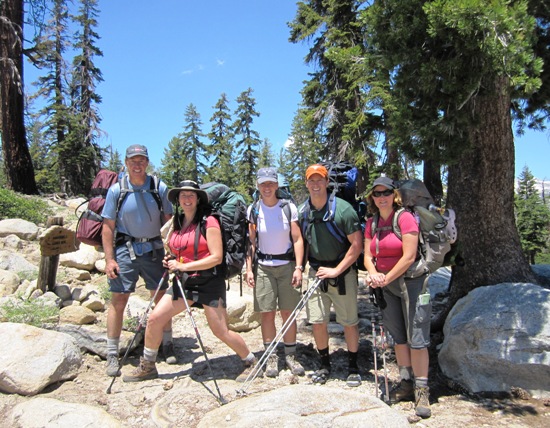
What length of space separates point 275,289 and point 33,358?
2594mm

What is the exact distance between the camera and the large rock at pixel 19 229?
8094mm

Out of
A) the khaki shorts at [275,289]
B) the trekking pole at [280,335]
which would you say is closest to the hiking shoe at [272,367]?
the trekking pole at [280,335]

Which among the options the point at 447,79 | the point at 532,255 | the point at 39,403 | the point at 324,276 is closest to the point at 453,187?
the point at 447,79

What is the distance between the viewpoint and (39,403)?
3.56m

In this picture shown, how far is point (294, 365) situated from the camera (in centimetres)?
459

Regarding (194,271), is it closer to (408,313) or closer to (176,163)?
(408,313)

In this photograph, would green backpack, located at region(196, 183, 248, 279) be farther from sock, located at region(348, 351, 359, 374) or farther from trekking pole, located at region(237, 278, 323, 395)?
sock, located at region(348, 351, 359, 374)

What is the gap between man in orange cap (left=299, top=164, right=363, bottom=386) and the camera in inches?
167

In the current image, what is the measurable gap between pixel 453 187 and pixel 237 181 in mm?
33583

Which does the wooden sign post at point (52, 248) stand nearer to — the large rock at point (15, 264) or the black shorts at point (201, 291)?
the large rock at point (15, 264)

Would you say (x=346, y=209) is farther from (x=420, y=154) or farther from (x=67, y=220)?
(x=67, y=220)

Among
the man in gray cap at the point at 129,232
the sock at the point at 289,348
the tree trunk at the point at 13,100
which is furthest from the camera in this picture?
the tree trunk at the point at 13,100

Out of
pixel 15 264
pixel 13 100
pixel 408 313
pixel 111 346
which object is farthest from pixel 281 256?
pixel 13 100

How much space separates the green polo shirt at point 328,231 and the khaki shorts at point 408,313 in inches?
26.0
